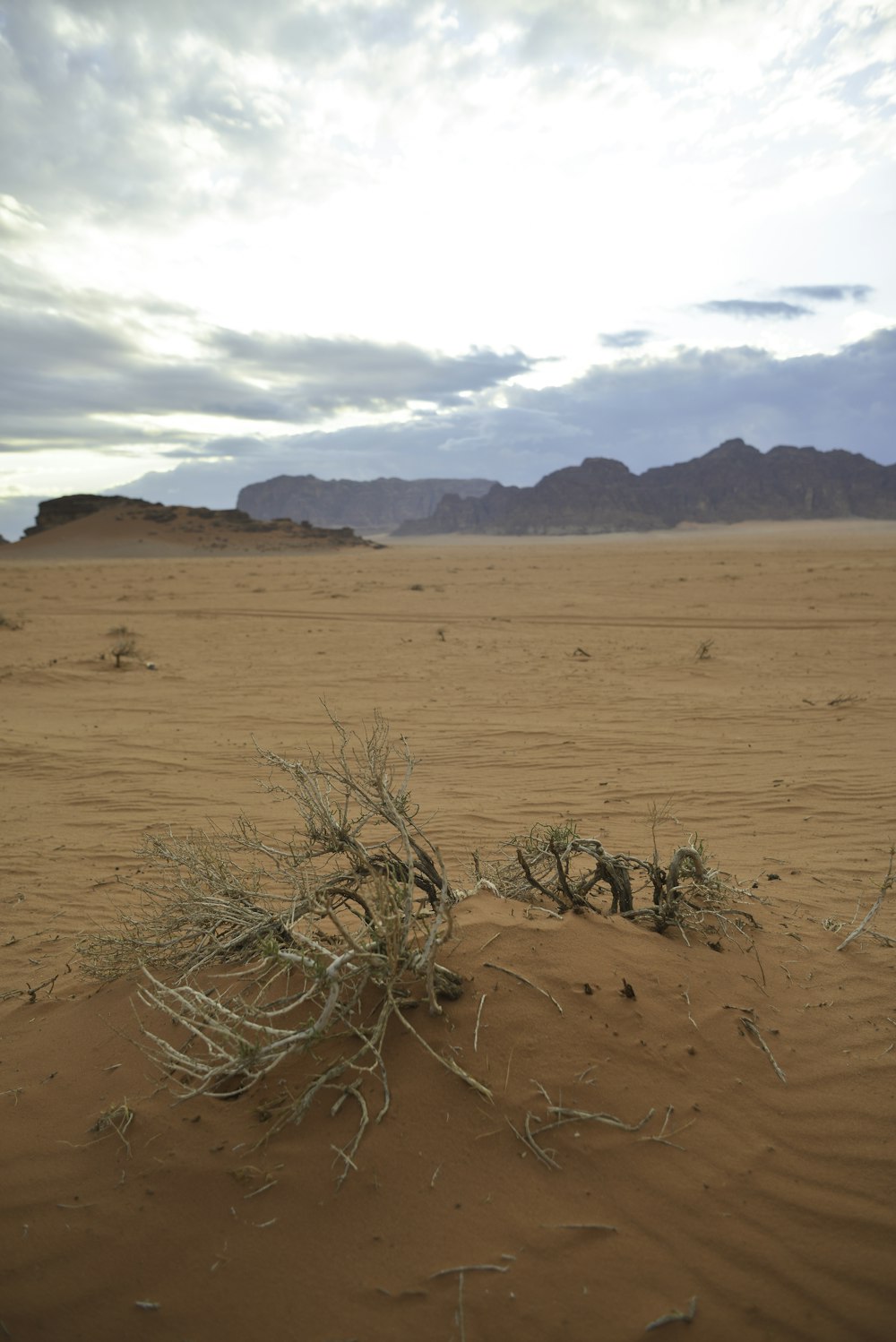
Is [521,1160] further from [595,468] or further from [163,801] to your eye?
[595,468]

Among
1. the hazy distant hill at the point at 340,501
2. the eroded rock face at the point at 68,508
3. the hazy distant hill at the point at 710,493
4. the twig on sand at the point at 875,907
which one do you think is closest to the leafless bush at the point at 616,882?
the twig on sand at the point at 875,907

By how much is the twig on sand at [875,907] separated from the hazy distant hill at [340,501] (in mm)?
154145

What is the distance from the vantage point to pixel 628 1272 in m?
1.98

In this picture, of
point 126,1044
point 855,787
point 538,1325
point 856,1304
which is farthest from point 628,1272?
point 855,787

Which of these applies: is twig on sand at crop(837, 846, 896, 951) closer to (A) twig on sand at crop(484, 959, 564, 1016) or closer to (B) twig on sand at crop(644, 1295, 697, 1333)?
(A) twig on sand at crop(484, 959, 564, 1016)

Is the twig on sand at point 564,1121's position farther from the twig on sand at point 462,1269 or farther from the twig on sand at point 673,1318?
the twig on sand at point 673,1318

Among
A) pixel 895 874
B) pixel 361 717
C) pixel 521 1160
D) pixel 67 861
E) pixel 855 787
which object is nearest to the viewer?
pixel 521 1160

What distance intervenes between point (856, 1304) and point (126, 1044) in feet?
7.72

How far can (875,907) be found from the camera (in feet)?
11.0

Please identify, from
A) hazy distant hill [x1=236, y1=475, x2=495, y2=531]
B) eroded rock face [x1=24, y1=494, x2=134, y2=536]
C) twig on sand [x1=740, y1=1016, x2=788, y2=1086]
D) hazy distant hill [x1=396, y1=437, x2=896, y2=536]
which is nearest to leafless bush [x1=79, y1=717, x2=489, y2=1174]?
twig on sand [x1=740, y1=1016, x2=788, y2=1086]

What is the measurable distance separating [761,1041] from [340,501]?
166323 mm

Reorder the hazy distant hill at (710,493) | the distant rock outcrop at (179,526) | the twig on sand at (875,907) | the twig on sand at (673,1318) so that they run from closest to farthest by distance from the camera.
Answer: the twig on sand at (673,1318) → the twig on sand at (875,907) → the distant rock outcrop at (179,526) → the hazy distant hill at (710,493)

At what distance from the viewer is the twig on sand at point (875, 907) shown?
3449mm

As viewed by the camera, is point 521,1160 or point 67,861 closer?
point 521,1160
